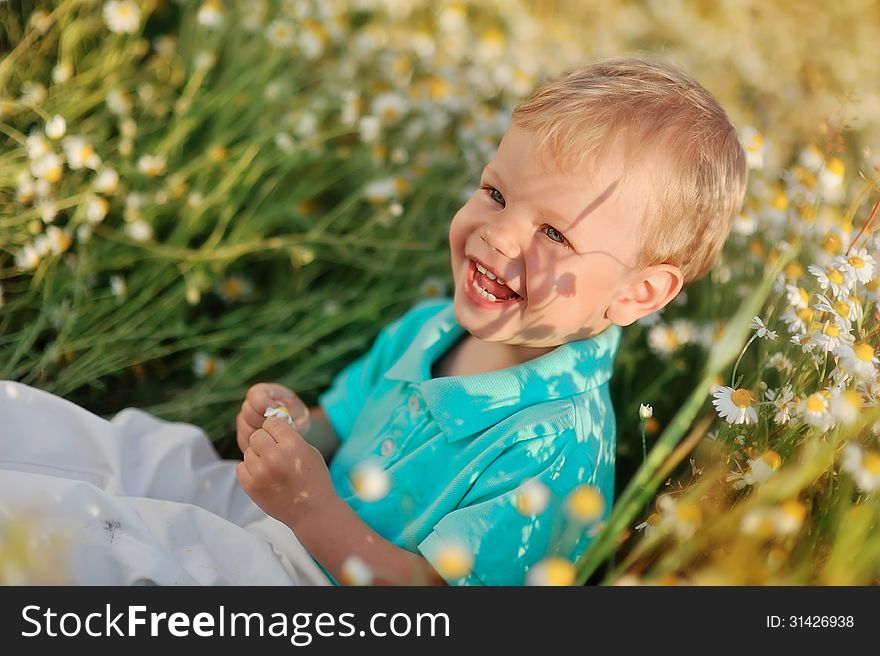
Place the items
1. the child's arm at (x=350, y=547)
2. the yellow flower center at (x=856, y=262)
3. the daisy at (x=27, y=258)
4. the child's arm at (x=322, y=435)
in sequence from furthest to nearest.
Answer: the daisy at (x=27, y=258) < the child's arm at (x=322, y=435) < the yellow flower center at (x=856, y=262) < the child's arm at (x=350, y=547)

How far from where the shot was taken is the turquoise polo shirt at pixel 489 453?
118cm

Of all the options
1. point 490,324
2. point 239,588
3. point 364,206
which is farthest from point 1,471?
point 364,206

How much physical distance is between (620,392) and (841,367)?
74cm

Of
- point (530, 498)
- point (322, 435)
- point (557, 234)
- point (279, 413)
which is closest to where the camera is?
point (530, 498)

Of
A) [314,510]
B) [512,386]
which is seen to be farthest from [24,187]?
[512,386]

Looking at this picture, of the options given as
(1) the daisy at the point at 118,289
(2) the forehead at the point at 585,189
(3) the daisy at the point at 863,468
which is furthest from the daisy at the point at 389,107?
(3) the daisy at the point at 863,468

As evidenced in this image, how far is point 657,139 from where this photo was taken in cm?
119

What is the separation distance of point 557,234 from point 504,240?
8 centimetres

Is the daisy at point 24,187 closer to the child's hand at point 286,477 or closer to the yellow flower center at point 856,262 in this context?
the child's hand at point 286,477

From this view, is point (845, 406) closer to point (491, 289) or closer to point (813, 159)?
point (491, 289)

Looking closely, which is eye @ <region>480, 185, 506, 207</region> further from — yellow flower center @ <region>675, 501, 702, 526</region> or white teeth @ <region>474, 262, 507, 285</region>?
yellow flower center @ <region>675, 501, 702, 526</region>

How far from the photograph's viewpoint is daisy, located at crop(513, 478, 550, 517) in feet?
3.28

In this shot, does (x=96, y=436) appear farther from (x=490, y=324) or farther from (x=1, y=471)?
(x=490, y=324)

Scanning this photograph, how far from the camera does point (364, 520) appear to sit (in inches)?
52.9
